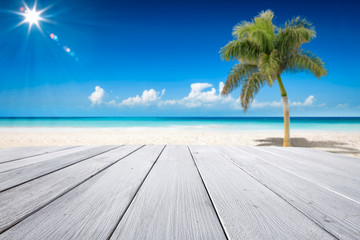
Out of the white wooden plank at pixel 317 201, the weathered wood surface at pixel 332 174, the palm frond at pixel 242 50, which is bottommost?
the weathered wood surface at pixel 332 174

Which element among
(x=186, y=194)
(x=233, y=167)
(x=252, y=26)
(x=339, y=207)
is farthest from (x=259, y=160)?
(x=252, y=26)

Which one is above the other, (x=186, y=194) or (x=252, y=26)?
(x=252, y=26)

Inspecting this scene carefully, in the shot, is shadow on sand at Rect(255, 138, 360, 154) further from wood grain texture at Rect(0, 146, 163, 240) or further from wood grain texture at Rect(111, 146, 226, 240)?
wood grain texture at Rect(0, 146, 163, 240)

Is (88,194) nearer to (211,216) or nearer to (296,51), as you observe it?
(211,216)

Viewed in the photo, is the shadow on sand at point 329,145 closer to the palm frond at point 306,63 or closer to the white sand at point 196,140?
the white sand at point 196,140

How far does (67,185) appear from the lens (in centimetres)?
87

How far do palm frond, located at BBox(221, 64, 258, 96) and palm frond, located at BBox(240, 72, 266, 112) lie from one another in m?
0.27

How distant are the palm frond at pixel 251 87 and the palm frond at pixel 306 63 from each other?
102 centimetres

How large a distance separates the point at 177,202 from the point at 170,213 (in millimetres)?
88

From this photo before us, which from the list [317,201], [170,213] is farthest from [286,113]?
[170,213]

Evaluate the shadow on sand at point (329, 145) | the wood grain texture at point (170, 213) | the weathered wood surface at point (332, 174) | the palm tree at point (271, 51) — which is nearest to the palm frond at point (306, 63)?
the palm tree at point (271, 51)

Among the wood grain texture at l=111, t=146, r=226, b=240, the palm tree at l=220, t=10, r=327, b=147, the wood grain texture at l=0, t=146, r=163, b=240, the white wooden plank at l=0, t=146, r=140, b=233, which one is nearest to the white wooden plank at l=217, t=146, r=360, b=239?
the wood grain texture at l=111, t=146, r=226, b=240

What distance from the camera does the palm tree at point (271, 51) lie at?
19.6ft

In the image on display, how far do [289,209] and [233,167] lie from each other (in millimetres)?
569
